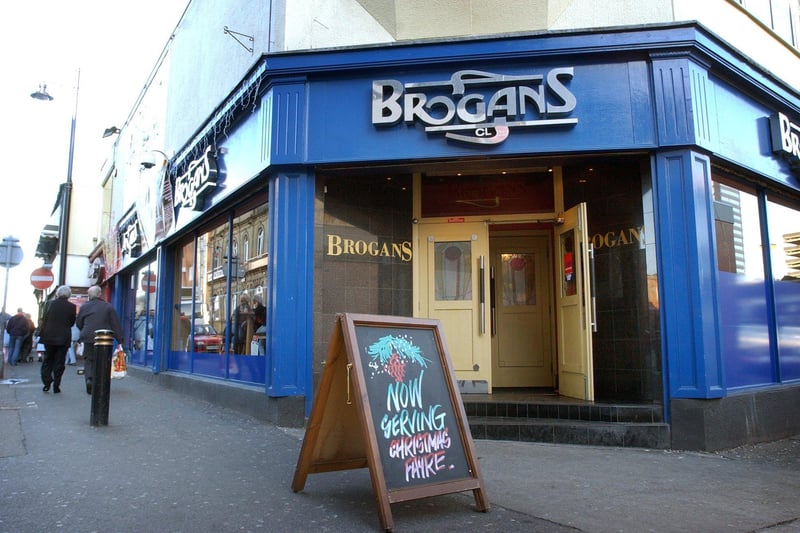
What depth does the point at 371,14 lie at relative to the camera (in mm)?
8266

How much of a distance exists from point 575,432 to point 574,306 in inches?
64.8

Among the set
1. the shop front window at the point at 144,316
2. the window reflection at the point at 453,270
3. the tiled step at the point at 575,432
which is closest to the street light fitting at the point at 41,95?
the shop front window at the point at 144,316

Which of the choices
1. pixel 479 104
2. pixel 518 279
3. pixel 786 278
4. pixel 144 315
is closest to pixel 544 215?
pixel 518 279

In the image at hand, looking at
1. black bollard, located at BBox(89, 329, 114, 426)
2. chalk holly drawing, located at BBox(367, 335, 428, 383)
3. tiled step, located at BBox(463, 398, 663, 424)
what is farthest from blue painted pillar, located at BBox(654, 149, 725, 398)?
black bollard, located at BBox(89, 329, 114, 426)

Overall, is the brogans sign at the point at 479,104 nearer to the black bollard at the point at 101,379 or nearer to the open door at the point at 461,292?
the open door at the point at 461,292

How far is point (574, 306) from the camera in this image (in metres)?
7.62

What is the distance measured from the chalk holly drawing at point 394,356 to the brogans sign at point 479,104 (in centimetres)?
342

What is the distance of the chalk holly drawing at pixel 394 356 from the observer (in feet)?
13.3

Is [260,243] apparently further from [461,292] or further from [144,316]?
[144,316]

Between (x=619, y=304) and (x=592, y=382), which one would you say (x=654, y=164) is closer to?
(x=619, y=304)

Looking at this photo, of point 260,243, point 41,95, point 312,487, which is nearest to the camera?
point 312,487

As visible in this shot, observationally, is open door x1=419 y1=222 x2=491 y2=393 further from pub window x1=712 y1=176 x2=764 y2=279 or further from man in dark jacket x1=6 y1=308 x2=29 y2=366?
man in dark jacket x1=6 y1=308 x2=29 y2=366

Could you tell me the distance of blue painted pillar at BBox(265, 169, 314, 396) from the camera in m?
7.09

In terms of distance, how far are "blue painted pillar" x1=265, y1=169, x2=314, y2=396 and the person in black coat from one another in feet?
14.2
